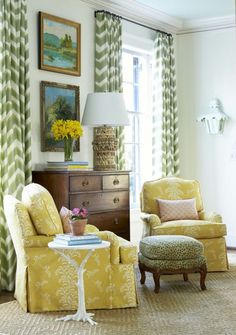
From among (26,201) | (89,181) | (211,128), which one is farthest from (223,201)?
(26,201)

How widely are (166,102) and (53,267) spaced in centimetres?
372

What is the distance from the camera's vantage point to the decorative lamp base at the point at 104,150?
6164 mm

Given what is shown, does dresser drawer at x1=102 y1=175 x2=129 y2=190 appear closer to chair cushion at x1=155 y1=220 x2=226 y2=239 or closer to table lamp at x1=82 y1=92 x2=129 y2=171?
table lamp at x1=82 y1=92 x2=129 y2=171

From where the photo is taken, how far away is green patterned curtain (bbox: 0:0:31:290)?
5438mm

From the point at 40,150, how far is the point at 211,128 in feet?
9.43

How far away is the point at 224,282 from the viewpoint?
585 centimetres

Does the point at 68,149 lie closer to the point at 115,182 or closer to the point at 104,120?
the point at 104,120

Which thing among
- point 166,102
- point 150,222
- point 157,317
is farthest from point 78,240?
point 166,102

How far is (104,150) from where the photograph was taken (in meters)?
6.17

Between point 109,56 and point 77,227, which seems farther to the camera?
point 109,56

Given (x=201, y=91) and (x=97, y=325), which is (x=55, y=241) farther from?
(x=201, y=91)

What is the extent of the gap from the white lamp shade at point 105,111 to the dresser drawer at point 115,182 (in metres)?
0.53

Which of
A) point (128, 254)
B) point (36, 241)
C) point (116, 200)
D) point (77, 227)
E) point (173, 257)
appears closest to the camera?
point (77, 227)

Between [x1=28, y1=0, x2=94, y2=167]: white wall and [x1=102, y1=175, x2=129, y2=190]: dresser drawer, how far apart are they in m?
0.59
